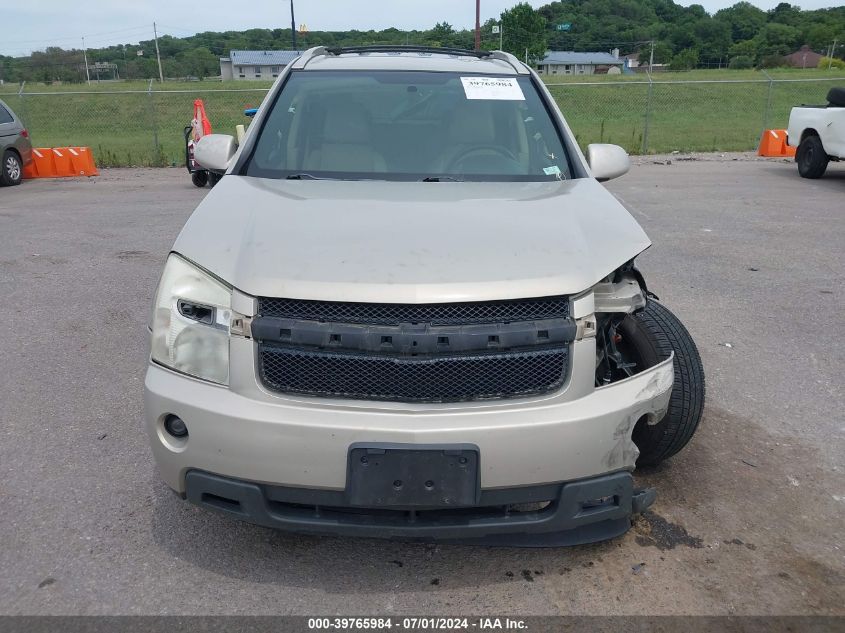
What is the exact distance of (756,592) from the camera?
274 centimetres

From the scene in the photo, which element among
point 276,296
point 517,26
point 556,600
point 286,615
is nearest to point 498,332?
point 276,296

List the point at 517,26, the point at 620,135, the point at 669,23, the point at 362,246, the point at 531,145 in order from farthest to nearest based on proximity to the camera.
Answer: the point at 669,23, the point at 517,26, the point at 620,135, the point at 531,145, the point at 362,246

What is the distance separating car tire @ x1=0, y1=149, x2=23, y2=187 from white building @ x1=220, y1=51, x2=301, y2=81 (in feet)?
242

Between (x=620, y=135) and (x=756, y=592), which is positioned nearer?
(x=756, y=592)

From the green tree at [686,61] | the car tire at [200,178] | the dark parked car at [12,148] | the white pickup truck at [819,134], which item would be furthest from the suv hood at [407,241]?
the green tree at [686,61]

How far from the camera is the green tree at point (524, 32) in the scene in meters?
80.6

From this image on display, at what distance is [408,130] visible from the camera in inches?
156

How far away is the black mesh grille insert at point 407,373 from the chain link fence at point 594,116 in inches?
698

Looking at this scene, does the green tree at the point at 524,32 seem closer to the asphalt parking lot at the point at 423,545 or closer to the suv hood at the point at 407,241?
the asphalt parking lot at the point at 423,545

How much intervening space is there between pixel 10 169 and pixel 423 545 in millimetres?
14388

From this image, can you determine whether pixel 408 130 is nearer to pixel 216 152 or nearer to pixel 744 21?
pixel 216 152

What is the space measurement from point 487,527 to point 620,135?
24342mm

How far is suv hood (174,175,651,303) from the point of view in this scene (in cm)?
250

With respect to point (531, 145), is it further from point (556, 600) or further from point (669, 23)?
point (669, 23)
